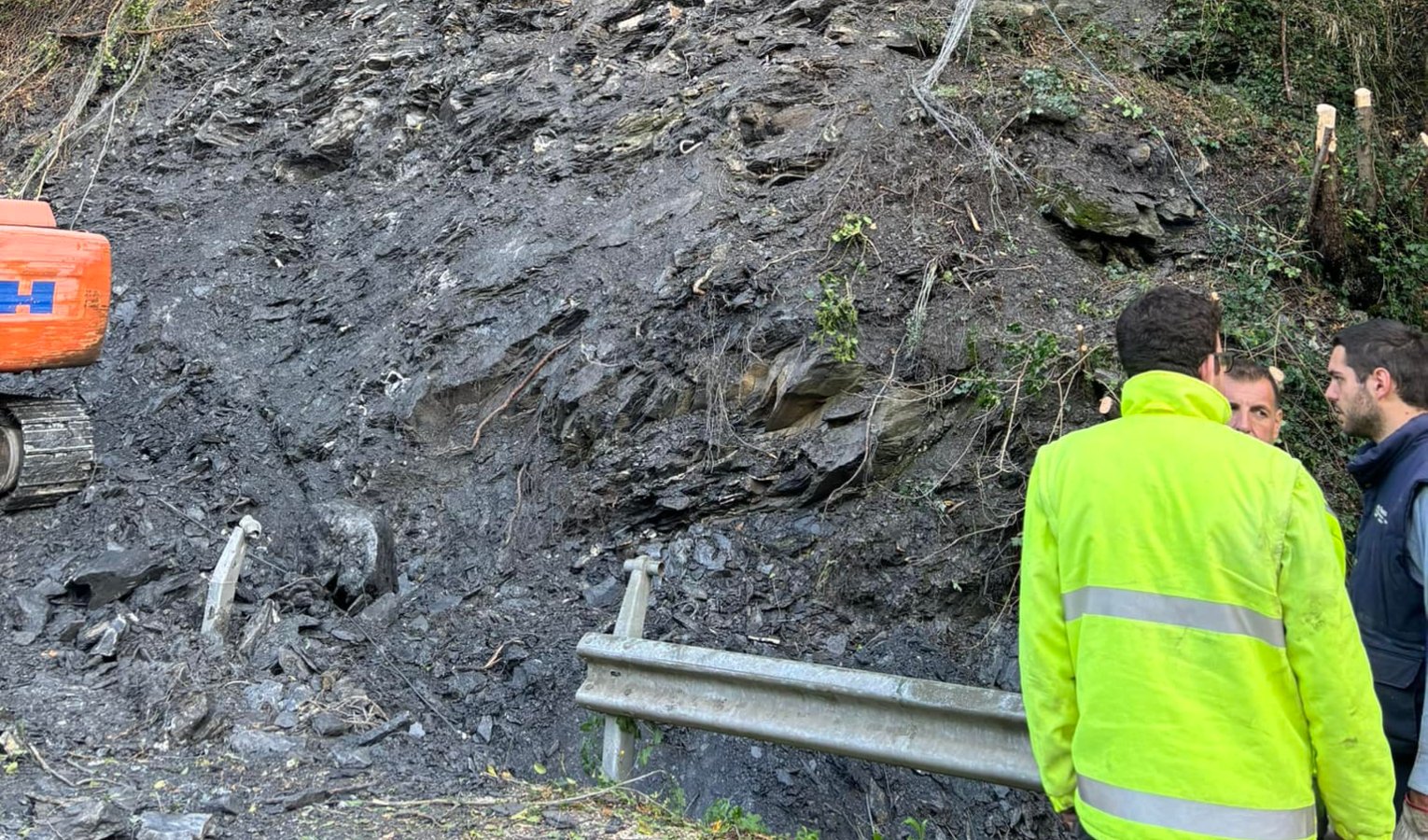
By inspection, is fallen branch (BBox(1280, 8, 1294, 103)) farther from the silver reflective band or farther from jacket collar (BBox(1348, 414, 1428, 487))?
the silver reflective band

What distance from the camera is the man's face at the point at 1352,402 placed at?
9.52 feet

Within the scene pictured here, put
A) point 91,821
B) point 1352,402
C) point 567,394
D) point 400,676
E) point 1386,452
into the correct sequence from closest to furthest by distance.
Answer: point 1386,452 < point 1352,402 < point 91,821 < point 400,676 < point 567,394

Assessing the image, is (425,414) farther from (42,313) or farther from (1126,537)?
(1126,537)

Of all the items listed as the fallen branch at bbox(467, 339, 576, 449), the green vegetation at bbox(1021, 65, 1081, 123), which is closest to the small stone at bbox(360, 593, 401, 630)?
the fallen branch at bbox(467, 339, 576, 449)

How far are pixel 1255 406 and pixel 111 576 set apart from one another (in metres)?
5.20

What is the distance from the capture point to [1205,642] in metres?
2.18

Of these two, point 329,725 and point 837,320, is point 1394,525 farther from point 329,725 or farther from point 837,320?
point 329,725

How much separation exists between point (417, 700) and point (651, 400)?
2.02 metres

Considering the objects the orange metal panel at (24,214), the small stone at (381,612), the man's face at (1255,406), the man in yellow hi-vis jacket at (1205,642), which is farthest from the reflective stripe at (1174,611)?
the orange metal panel at (24,214)

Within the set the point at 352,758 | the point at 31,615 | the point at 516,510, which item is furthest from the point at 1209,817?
the point at 31,615

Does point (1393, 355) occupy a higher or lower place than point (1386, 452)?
higher

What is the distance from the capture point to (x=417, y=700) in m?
4.87

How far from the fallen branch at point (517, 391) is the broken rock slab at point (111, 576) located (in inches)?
69.2

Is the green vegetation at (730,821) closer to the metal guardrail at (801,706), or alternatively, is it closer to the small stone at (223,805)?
the metal guardrail at (801,706)
